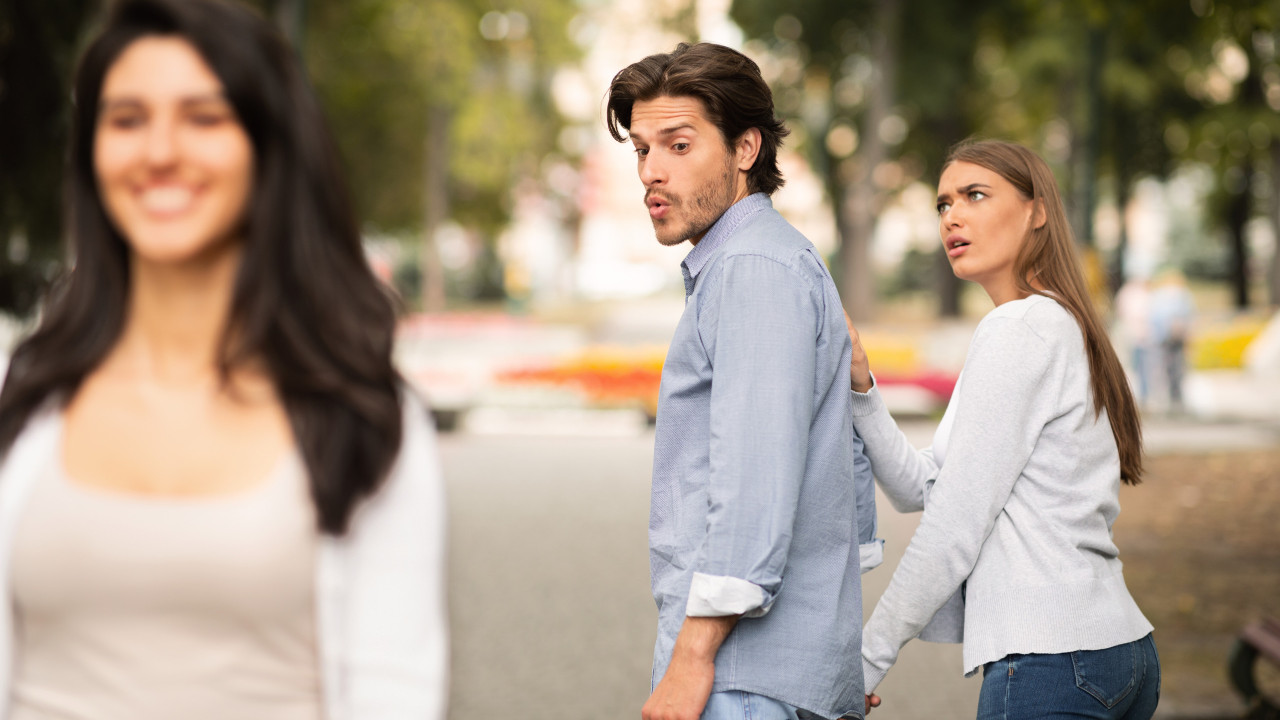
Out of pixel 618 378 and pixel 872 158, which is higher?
pixel 872 158

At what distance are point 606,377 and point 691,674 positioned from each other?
14.8 metres

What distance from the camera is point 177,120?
165cm

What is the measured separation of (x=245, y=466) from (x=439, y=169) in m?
34.4

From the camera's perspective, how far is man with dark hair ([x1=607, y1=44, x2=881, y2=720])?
2.24 m

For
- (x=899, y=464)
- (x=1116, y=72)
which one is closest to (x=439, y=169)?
(x=1116, y=72)

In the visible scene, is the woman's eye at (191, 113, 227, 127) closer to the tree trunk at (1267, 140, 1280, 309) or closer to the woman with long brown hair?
the woman with long brown hair

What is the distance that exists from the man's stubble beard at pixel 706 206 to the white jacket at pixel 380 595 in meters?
0.98

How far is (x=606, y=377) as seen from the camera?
1706 centimetres

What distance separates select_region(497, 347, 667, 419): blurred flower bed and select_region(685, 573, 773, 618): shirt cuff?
13761 mm

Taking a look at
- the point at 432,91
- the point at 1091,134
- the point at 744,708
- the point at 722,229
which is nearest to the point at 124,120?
the point at 722,229

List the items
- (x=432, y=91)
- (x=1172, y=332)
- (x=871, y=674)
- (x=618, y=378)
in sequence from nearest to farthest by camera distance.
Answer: (x=871, y=674) → (x=618, y=378) → (x=1172, y=332) → (x=432, y=91)

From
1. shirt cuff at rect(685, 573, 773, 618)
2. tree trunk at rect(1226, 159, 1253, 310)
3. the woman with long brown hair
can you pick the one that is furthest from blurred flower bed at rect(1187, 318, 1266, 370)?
shirt cuff at rect(685, 573, 773, 618)

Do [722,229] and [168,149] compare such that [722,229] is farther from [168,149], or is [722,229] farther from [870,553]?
[168,149]

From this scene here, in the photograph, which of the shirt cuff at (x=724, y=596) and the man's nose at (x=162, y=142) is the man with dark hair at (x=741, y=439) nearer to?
the shirt cuff at (x=724, y=596)
